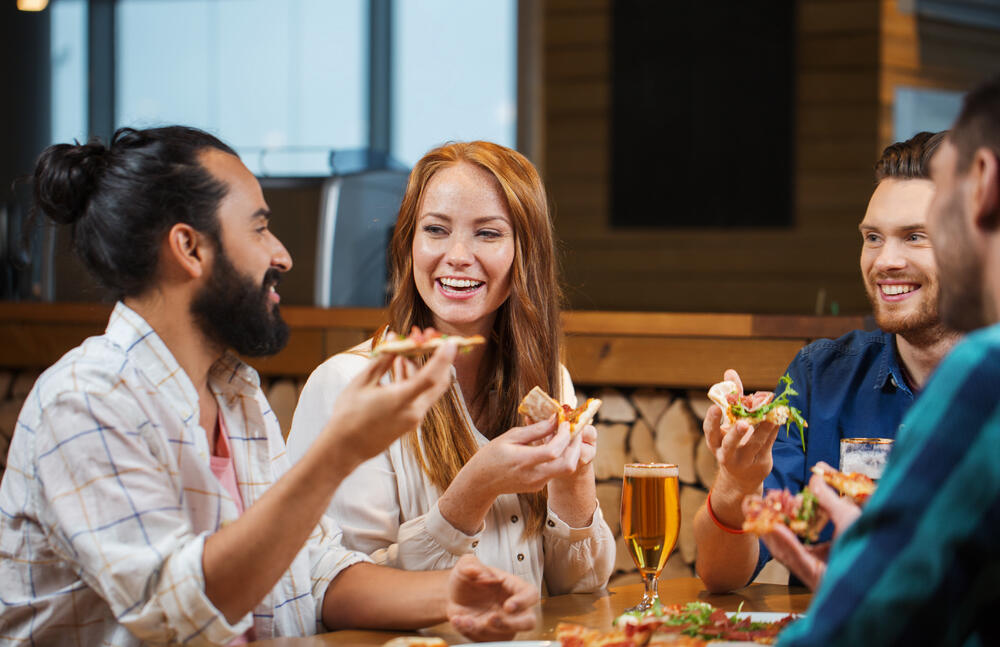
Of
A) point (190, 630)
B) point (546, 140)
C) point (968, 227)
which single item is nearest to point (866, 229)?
point (968, 227)

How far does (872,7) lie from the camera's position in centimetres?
539

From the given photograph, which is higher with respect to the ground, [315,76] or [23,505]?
[315,76]

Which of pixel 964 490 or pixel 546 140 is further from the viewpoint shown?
pixel 546 140

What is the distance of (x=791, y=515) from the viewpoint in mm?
1233

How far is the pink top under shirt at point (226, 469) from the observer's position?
1.60 metres

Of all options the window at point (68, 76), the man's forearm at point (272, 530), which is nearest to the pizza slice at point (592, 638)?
the man's forearm at point (272, 530)

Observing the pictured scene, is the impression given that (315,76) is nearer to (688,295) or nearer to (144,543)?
(688,295)

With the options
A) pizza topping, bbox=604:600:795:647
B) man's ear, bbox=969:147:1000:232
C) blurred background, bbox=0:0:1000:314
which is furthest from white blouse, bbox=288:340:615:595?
blurred background, bbox=0:0:1000:314

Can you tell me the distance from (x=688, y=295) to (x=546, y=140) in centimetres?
122

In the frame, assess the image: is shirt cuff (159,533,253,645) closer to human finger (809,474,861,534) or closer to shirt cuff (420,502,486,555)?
shirt cuff (420,502,486,555)

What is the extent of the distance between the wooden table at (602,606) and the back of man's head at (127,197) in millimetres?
586

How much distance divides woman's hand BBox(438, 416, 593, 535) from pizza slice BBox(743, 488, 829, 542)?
462 mm

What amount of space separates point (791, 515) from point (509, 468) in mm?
541

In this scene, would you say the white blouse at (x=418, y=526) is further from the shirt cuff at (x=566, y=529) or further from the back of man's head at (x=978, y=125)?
the back of man's head at (x=978, y=125)
